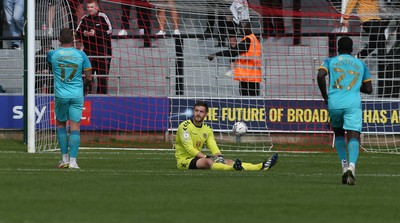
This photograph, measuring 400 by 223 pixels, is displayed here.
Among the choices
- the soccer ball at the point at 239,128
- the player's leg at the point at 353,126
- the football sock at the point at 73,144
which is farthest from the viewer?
the soccer ball at the point at 239,128

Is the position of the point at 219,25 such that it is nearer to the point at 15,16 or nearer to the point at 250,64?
the point at 250,64

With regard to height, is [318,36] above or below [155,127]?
above

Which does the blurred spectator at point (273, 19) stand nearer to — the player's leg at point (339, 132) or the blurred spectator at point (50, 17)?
the blurred spectator at point (50, 17)

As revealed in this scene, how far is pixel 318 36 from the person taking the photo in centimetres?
2595

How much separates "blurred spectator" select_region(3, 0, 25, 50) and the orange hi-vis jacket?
5.43 metres

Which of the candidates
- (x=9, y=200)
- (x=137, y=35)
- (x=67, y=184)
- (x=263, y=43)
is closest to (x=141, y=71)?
(x=137, y=35)

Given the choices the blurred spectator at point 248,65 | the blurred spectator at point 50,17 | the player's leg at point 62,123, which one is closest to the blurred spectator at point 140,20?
the blurred spectator at point 248,65

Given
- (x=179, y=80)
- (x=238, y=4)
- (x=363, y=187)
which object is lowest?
(x=363, y=187)

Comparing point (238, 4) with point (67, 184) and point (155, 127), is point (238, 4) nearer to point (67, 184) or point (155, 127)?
point (155, 127)

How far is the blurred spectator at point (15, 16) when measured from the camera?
88.7 ft

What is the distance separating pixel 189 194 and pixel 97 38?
45.7 feet

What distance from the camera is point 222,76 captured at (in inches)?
1022

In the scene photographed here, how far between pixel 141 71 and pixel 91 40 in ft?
5.76

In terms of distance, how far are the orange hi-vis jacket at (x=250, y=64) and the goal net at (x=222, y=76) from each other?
83 mm
